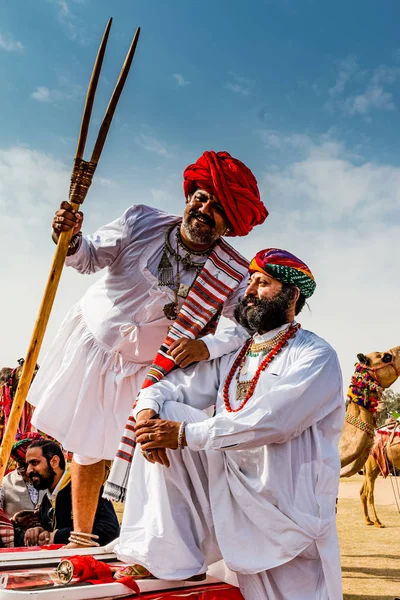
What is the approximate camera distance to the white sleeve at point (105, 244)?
3.92 meters

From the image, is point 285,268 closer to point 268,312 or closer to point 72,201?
point 268,312

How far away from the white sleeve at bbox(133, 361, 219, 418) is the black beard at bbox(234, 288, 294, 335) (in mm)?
352

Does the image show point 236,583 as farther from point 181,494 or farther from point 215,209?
point 215,209

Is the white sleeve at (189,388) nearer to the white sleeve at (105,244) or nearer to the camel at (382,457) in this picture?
the white sleeve at (105,244)

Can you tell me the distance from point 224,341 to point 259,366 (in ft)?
1.18

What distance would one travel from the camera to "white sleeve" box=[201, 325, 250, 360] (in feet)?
11.8

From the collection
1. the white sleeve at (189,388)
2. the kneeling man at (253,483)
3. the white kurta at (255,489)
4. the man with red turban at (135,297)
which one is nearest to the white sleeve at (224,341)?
the white sleeve at (189,388)

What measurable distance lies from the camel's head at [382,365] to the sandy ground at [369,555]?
220cm

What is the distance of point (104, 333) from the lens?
4.10m

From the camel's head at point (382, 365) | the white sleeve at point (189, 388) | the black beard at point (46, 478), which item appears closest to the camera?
the white sleeve at point (189, 388)

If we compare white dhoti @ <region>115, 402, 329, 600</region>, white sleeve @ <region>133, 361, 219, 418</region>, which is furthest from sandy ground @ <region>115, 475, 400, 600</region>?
white sleeve @ <region>133, 361, 219, 418</region>

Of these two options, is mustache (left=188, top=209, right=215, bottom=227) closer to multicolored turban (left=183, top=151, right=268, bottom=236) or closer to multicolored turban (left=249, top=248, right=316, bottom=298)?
multicolored turban (left=183, top=151, right=268, bottom=236)

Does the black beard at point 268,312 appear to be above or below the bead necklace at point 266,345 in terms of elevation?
above

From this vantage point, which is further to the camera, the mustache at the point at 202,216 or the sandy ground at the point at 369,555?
the sandy ground at the point at 369,555
